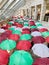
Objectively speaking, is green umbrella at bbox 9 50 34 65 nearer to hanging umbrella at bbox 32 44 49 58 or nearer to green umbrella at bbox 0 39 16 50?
hanging umbrella at bbox 32 44 49 58

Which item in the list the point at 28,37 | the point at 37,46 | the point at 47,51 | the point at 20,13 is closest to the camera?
the point at 47,51

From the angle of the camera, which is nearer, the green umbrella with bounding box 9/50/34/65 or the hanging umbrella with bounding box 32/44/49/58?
the green umbrella with bounding box 9/50/34/65

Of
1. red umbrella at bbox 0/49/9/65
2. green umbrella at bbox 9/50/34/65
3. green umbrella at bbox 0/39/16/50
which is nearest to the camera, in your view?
green umbrella at bbox 9/50/34/65

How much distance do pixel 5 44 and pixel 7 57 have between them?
151 cm

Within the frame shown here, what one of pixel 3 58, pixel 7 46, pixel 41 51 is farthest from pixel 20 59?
pixel 7 46

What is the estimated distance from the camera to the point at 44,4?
48.2ft

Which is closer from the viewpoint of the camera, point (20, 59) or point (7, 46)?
point (20, 59)

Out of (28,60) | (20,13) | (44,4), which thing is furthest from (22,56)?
(20,13)

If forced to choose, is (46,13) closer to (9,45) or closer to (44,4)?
(44,4)

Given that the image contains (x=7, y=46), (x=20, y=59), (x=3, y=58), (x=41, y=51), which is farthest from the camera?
(x=7, y=46)

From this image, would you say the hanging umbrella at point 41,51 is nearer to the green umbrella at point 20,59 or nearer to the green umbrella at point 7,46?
the green umbrella at point 20,59

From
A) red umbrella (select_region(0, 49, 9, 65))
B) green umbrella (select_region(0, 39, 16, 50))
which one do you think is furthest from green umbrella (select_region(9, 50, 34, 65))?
green umbrella (select_region(0, 39, 16, 50))

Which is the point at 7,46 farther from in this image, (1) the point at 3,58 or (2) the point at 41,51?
(2) the point at 41,51

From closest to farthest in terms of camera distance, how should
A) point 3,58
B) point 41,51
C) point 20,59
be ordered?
point 20,59, point 3,58, point 41,51
